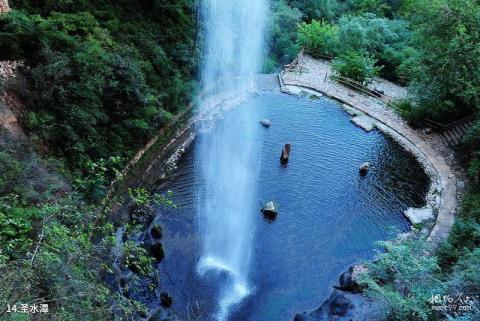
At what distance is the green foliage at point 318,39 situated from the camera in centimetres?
2406

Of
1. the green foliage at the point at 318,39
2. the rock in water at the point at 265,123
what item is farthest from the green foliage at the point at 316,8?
the rock in water at the point at 265,123

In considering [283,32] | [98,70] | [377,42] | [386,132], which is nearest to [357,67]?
[377,42]

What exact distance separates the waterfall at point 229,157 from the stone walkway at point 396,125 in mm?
2898

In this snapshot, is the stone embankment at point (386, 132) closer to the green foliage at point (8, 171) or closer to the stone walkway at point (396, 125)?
the stone walkway at point (396, 125)

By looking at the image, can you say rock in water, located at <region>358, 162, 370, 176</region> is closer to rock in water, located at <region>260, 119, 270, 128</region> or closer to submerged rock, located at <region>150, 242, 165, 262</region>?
rock in water, located at <region>260, 119, 270, 128</region>

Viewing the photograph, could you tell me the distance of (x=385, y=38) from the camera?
78.1 feet

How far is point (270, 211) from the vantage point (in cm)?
1360

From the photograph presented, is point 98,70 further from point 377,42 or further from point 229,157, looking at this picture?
point 377,42

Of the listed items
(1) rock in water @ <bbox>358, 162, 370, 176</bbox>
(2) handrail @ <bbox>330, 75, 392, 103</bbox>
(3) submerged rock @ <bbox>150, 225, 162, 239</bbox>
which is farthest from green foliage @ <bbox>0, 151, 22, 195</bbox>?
(2) handrail @ <bbox>330, 75, 392, 103</bbox>

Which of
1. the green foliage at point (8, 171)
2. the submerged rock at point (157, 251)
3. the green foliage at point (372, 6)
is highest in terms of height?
the green foliage at point (372, 6)

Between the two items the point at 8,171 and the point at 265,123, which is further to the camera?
the point at 265,123

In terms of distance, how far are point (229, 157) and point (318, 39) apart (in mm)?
12106

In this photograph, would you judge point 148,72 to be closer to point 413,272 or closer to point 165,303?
point 165,303

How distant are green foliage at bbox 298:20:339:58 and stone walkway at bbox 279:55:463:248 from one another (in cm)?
73
